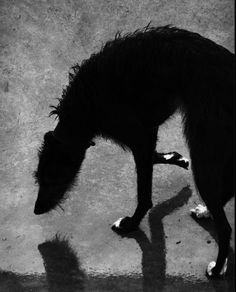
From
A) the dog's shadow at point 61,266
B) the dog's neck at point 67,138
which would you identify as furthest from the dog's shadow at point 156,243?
the dog's neck at point 67,138

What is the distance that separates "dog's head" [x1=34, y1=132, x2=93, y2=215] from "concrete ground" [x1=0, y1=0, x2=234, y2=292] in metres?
0.20

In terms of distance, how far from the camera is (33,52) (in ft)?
20.0

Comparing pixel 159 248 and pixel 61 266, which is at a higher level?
pixel 159 248

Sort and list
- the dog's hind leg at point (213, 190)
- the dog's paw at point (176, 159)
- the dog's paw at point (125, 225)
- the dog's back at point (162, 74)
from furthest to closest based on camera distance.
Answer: the dog's paw at point (176, 159), the dog's paw at point (125, 225), the dog's hind leg at point (213, 190), the dog's back at point (162, 74)

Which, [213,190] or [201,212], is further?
[201,212]

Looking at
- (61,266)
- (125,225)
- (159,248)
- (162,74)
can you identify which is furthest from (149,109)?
(61,266)

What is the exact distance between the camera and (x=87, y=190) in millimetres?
4879

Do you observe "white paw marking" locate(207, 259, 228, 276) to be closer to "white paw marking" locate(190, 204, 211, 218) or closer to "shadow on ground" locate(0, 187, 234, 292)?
"shadow on ground" locate(0, 187, 234, 292)

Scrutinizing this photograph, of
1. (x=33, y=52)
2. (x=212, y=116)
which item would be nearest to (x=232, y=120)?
(x=212, y=116)

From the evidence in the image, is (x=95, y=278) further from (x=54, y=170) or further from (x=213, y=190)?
(x=213, y=190)

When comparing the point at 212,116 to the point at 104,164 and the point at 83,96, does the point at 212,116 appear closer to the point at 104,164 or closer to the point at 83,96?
the point at 83,96

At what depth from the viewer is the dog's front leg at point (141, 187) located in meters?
4.06

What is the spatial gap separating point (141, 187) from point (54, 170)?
690 mm

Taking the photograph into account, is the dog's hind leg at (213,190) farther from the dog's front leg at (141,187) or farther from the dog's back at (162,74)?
the dog's front leg at (141,187)
